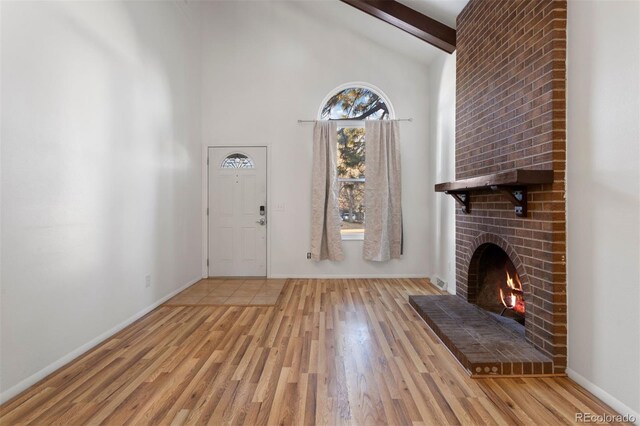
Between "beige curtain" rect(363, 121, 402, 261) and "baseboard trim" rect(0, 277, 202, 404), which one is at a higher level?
"beige curtain" rect(363, 121, 402, 261)

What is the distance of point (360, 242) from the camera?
4.64m

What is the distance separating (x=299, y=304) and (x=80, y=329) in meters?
1.89

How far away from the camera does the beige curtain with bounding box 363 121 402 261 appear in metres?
4.50

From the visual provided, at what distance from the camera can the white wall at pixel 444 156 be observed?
376 cm

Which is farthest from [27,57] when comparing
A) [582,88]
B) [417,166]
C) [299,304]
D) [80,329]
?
[417,166]

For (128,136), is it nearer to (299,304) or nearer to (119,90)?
(119,90)

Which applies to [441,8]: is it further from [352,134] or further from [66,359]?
[66,359]

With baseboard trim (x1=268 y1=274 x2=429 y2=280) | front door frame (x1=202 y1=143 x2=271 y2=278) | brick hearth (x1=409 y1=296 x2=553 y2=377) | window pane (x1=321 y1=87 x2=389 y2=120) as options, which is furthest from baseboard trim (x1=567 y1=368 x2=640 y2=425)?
window pane (x1=321 y1=87 x2=389 y2=120)

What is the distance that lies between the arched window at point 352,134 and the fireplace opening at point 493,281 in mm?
1810

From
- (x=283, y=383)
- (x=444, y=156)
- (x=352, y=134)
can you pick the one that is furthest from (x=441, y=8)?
(x=283, y=383)

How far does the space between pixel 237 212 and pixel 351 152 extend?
1.88 metres

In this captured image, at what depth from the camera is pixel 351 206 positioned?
477 centimetres

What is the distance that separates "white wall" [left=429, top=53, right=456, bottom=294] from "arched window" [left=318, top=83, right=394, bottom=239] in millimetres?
678

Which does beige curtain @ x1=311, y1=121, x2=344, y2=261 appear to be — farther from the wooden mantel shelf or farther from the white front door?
the wooden mantel shelf
